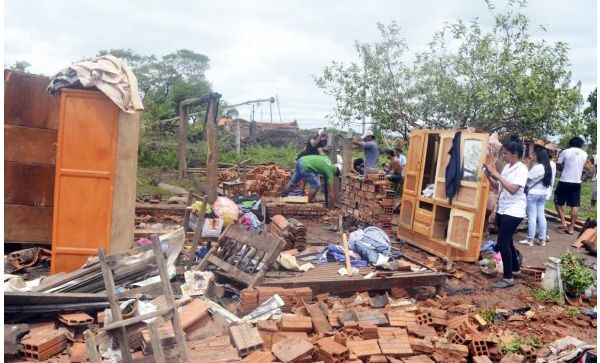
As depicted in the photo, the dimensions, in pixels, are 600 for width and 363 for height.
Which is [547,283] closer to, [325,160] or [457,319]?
[457,319]

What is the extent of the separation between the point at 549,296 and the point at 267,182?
28.6 ft

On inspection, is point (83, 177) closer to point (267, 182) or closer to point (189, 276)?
point (189, 276)

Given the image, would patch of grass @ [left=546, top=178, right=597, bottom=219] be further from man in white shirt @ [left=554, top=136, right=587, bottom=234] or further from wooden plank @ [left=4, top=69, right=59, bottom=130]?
wooden plank @ [left=4, top=69, right=59, bottom=130]

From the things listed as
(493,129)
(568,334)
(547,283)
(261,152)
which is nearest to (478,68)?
(493,129)

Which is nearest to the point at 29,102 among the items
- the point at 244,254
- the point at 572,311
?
the point at 244,254

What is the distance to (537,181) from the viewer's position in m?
8.85

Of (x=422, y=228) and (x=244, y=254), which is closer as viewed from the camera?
(x=244, y=254)

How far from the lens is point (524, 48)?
36.4ft

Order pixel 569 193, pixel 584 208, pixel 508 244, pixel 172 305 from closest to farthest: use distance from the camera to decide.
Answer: pixel 172 305 → pixel 508 244 → pixel 569 193 → pixel 584 208

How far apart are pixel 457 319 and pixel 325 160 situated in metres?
6.30

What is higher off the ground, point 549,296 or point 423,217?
point 423,217

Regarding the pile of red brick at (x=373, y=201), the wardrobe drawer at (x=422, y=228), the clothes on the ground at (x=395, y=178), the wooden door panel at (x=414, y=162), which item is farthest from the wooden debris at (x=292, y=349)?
the clothes on the ground at (x=395, y=178)

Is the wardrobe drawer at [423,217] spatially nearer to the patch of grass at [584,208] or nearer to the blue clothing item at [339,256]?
the blue clothing item at [339,256]

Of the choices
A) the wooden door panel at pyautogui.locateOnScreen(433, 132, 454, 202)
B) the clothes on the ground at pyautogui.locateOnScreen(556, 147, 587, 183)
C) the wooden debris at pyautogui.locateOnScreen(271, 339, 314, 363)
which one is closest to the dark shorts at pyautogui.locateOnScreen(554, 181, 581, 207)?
the clothes on the ground at pyautogui.locateOnScreen(556, 147, 587, 183)
